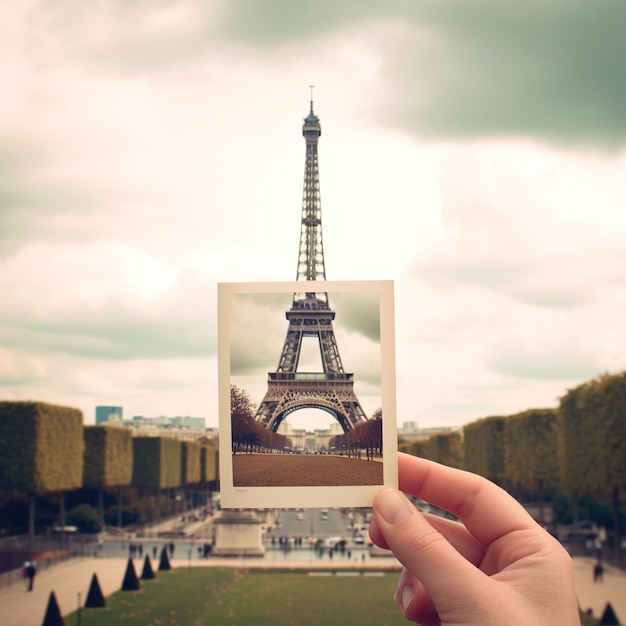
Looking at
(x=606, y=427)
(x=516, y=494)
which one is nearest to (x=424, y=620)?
(x=606, y=427)

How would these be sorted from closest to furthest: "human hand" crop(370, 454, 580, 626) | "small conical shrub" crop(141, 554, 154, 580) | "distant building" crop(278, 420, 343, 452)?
1. "human hand" crop(370, 454, 580, 626)
2. "distant building" crop(278, 420, 343, 452)
3. "small conical shrub" crop(141, 554, 154, 580)

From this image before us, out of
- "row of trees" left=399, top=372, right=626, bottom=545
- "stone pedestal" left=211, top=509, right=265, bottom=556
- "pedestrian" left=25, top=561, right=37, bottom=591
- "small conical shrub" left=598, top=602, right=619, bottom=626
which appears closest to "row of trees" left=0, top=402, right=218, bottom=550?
"pedestrian" left=25, top=561, right=37, bottom=591

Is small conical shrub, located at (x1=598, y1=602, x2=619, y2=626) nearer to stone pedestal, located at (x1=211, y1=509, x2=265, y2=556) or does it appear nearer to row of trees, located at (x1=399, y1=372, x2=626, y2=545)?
row of trees, located at (x1=399, y1=372, x2=626, y2=545)

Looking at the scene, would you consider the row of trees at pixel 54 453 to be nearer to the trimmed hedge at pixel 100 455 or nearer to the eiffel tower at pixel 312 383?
the trimmed hedge at pixel 100 455

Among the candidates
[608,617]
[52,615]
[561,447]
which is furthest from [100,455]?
[608,617]

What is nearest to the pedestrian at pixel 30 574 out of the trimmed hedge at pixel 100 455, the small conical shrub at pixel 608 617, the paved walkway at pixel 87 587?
the paved walkway at pixel 87 587

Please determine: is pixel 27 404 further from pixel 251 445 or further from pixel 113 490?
pixel 251 445
